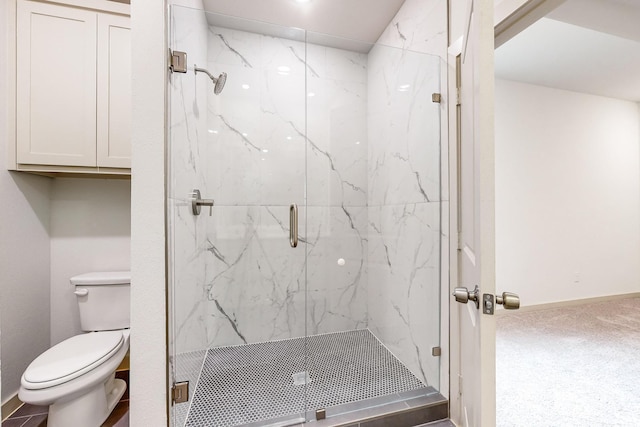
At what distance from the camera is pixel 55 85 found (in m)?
1.63

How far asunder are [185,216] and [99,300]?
93cm

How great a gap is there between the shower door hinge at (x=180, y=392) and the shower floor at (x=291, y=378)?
19 cm

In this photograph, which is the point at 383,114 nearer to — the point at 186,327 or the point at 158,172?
the point at 158,172

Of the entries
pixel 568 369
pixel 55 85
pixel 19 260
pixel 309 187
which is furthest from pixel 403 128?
pixel 19 260

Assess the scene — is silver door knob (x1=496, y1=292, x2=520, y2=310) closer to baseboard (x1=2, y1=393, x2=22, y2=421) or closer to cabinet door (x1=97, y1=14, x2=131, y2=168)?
cabinet door (x1=97, y1=14, x2=131, y2=168)

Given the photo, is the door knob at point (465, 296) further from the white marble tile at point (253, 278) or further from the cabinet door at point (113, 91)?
the cabinet door at point (113, 91)

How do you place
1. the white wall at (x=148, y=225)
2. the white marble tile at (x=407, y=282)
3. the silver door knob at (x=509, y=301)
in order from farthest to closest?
the white marble tile at (x=407, y=282), the white wall at (x=148, y=225), the silver door knob at (x=509, y=301)

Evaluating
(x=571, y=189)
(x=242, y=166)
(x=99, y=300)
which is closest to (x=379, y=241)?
(x=242, y=166)

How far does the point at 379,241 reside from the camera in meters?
2.10

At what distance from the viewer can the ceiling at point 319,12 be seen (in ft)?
6.28

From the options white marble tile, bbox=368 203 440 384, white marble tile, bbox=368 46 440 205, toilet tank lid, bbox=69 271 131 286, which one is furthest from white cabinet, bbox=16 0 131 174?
white marble tile, bbox=368 203 440 384

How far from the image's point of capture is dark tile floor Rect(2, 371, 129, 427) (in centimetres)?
146

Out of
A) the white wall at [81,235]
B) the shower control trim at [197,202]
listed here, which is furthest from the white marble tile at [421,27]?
the white wall at [81,235]

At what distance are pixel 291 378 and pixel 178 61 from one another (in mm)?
1836
